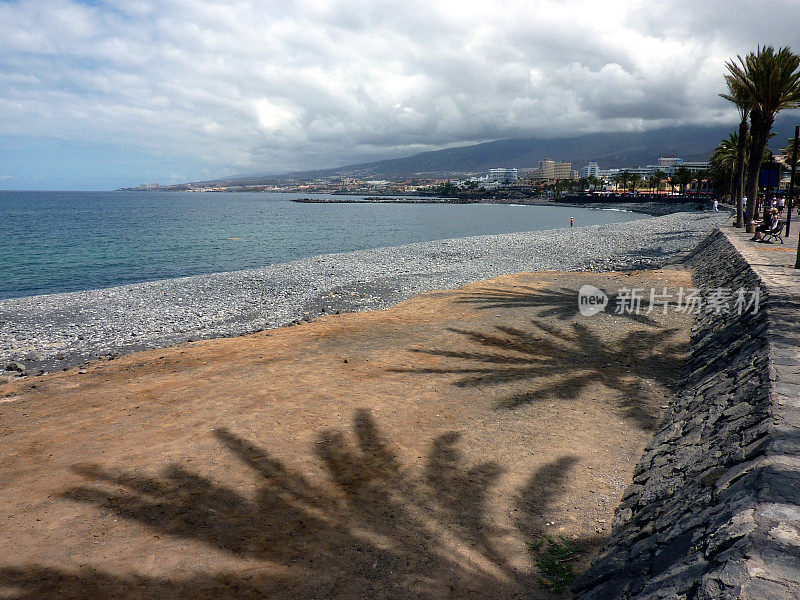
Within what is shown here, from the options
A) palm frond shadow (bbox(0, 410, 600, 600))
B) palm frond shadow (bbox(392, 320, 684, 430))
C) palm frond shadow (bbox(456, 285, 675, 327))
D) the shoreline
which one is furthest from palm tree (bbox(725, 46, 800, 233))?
palm frond shadow (bbox(0, 410, 600, 600))

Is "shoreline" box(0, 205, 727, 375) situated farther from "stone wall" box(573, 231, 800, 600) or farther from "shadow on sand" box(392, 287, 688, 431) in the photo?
"stone wall" box(573, 231, 800, 600)

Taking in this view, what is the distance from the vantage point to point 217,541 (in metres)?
5.37

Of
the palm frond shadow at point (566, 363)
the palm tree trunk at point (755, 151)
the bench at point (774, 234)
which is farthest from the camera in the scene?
the palm tree trunk at point (755, 151)

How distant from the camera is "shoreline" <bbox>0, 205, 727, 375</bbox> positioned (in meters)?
15.7

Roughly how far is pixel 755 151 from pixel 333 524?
2971 cm

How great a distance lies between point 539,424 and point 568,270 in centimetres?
1876

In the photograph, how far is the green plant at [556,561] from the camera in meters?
4.82

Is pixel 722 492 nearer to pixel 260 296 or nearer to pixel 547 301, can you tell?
pixel 547 301

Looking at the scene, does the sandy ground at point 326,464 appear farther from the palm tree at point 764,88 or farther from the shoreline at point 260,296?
the palm tree at point 764,88

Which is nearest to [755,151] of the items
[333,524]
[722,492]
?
[722,492]

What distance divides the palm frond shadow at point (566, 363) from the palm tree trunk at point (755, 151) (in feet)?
53.3

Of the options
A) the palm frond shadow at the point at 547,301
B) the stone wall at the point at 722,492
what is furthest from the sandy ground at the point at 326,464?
the palm frond shadow at the point at 547,301

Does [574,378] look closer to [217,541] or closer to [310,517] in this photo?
[310,517]

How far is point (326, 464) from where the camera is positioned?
7.05 m
